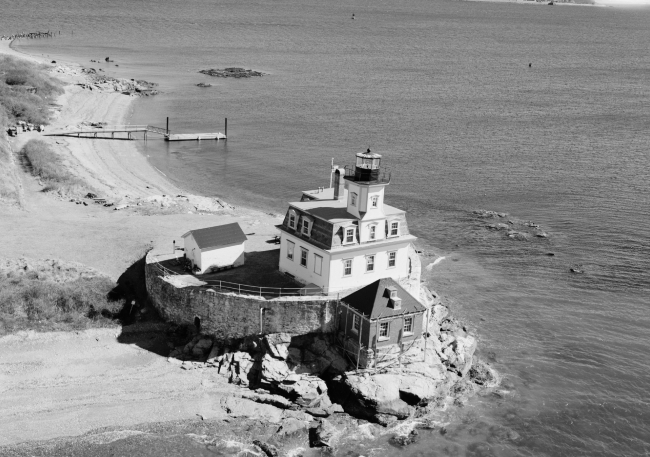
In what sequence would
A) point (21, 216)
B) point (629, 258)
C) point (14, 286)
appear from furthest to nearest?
point (629, 258), point (21, 216), point (14, 286)


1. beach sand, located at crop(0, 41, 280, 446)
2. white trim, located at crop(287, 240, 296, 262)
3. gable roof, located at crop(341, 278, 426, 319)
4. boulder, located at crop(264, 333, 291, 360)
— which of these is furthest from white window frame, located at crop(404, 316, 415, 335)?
beach sand, located at crop(0, 41, 280, 446)

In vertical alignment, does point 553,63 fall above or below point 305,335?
above

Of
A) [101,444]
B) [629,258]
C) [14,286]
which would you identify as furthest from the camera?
[629,258]

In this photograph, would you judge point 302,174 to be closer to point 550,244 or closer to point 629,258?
point 550,244

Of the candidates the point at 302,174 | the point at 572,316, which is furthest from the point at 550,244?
the point at 302,174

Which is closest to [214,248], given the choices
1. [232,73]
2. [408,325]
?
[408,325]

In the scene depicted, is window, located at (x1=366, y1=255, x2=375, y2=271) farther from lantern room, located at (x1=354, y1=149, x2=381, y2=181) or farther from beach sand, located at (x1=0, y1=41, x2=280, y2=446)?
beach sand, located at (x1=0, y1=41, x2=280, y2=446)
